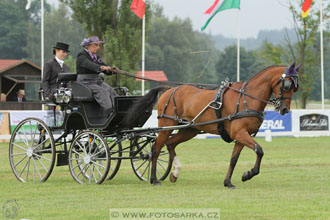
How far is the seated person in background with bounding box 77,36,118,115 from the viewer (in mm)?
10703

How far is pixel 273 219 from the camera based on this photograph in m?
7.05

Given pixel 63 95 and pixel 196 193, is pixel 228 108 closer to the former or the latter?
pixel 196 193

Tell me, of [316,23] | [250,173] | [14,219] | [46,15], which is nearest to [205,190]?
[250,173]

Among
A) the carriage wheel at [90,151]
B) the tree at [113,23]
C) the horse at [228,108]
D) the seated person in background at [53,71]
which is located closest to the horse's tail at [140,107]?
the horse at [228,108]

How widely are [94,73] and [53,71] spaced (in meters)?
0.81

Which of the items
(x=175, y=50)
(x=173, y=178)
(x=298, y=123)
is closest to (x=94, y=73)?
(x=173, y=178)

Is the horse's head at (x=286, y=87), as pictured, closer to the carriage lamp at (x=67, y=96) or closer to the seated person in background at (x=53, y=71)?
the carriage lamp at (x=67, y=96)

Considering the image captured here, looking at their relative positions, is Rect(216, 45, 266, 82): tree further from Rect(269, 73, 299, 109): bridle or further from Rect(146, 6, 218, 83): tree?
Rect(269, 73, 299, 109): bridle

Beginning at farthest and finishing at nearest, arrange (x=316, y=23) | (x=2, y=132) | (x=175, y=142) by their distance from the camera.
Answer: (x=316, y=23), (x=2, y=132), (x=175, y=142)

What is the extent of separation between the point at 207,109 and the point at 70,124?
241 cm

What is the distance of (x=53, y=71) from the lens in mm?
11352

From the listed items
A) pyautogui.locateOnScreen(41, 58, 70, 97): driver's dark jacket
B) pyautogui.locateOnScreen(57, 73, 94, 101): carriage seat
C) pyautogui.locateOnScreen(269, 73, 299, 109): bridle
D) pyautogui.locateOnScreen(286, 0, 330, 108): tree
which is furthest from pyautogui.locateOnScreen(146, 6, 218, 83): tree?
pyautogui.locateOnScreen(269, 73, 299, 109): bridle

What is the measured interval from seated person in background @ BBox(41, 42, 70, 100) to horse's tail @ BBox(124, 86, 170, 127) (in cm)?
133

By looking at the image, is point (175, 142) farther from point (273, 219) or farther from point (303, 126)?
point (303, 126)
